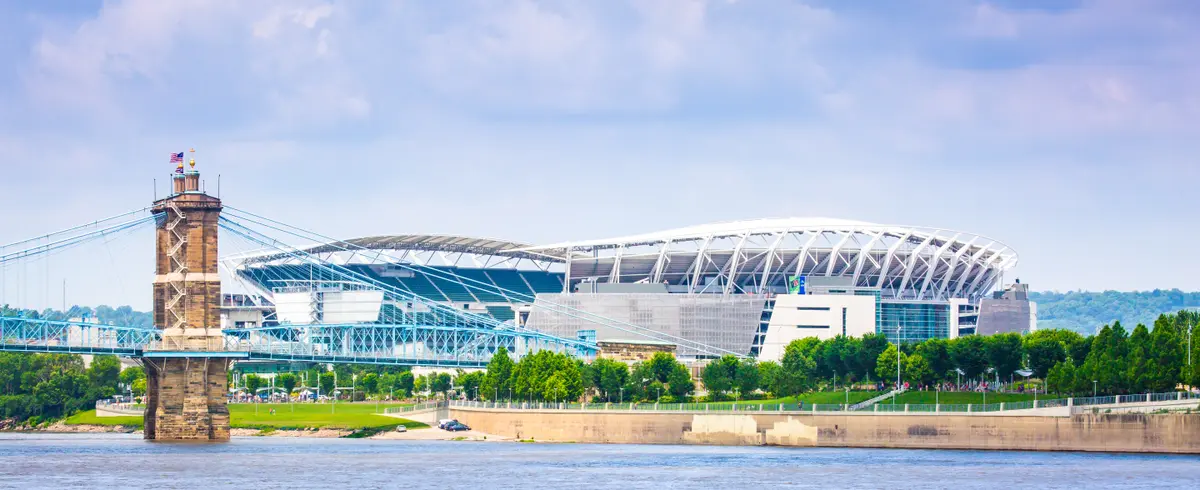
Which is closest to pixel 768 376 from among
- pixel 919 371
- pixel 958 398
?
pixel 919 371

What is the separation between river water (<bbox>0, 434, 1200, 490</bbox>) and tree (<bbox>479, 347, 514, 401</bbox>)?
90.4 feet

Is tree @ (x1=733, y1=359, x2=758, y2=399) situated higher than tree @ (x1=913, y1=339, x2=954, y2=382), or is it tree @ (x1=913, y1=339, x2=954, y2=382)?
tree @ (x1=913, y1=339, x2=954, y2=382)

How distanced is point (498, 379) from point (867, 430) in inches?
1909

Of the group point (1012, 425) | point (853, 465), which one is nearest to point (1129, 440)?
point (1012, 425)

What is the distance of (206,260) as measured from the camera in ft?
495

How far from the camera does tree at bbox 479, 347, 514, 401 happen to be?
166 metres

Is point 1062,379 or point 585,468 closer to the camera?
point 585,468

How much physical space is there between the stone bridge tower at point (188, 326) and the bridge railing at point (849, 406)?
23.0 m

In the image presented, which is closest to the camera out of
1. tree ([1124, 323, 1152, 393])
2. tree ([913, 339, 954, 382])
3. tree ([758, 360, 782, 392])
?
tree ([1124, 323, 1152, 393])

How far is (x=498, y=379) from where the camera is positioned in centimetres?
16762

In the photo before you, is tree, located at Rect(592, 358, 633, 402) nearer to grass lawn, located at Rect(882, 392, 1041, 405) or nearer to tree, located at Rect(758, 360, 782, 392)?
tree, located at Rect(758, 360, 782, 392)

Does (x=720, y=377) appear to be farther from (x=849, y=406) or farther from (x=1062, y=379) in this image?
(x=1062, y=379)

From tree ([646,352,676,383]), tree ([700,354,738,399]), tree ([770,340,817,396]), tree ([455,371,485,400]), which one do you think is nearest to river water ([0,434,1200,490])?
tree ([770,340,817,396])

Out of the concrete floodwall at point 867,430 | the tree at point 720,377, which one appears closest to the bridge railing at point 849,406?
the concrete floodwall at point 867,430
